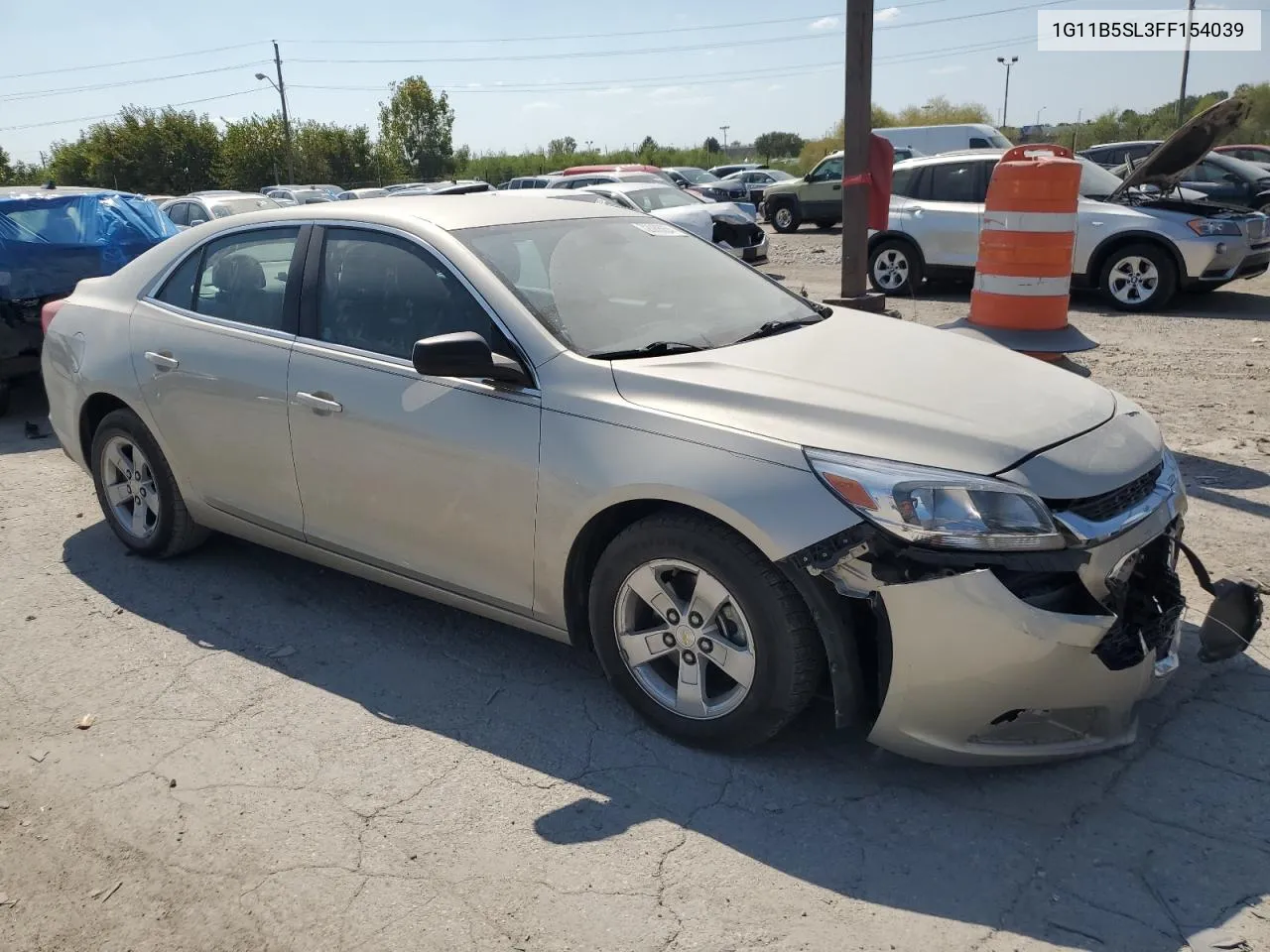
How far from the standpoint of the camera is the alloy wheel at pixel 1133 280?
1129 cm

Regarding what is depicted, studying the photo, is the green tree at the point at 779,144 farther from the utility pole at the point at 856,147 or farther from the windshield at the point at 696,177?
the utility pole at the point at 856,147

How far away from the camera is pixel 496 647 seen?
406 cm

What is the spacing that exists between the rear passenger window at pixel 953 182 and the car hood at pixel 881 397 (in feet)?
32.4

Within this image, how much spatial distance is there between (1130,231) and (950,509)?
32.9 feet

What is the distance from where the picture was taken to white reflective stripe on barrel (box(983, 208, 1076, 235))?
A: 598 cm

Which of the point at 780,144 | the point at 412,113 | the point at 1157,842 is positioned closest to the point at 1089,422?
the point at 1157,842

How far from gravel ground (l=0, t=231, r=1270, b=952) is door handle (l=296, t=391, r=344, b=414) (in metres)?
0.97

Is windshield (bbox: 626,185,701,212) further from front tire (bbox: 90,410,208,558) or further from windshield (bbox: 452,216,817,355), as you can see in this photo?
windshield (bbox: 452,216,817,355)

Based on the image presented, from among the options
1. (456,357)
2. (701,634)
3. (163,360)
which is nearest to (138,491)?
(163,360)

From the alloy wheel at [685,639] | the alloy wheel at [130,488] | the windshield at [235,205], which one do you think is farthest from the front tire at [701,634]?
the windshield at [235,205]

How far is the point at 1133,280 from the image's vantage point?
449 inches

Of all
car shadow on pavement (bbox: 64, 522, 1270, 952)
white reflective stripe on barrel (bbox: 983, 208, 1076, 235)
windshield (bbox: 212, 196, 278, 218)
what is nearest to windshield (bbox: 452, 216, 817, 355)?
car shadow on pavement (bbox: 64, 522, 1270, 952)

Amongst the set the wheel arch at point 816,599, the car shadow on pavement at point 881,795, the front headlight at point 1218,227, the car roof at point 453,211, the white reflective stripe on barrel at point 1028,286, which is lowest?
the car shadow on pavement at point 881,795

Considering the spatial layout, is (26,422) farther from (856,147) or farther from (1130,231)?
(1130,231)
